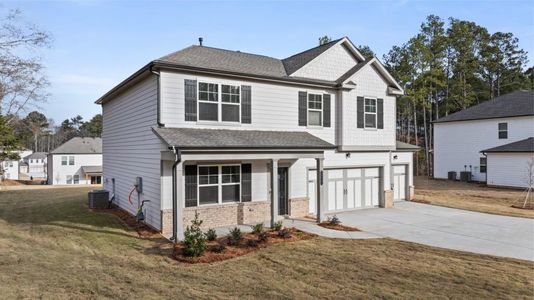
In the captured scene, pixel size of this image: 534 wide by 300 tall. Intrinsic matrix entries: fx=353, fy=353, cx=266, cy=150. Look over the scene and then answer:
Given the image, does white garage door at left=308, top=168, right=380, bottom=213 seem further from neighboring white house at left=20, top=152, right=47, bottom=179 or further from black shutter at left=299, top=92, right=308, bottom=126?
neighboring white house at left=20, top=152, right=47, bottom=179

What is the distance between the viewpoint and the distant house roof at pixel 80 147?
49.2 meters

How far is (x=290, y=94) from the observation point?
1553 cm

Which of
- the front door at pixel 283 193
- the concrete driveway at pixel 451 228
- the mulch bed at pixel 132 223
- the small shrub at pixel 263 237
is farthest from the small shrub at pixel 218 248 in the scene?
the concrete driveway at pixel 451 228

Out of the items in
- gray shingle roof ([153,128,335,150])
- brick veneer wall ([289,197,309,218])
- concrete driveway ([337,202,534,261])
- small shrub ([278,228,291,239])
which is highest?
gray shingle roof ([153,128,335,150])

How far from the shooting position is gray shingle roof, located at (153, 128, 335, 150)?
1146cm

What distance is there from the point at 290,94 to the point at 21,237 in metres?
11.4

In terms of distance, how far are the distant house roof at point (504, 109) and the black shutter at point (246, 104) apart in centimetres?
2592

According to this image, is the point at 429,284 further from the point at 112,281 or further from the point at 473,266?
the point at 112,281

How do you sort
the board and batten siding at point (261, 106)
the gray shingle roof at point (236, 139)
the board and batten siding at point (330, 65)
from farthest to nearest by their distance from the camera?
the board and batten siding at point (330, 65) → the board and batten siding at point (261, 106) → the gray shingle roof at point (236, 139)

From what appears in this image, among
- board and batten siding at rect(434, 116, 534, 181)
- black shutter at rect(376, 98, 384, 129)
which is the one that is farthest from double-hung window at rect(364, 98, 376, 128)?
board and batten siding at rect(434, 116, 534, 181)

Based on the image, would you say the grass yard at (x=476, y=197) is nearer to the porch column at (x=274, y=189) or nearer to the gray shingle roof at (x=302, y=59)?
the gray shingle roof at (x=302, y=59)

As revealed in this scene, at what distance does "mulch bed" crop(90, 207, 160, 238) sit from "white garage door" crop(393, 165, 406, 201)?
13411 millimetres

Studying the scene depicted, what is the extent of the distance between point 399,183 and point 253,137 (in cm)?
1069

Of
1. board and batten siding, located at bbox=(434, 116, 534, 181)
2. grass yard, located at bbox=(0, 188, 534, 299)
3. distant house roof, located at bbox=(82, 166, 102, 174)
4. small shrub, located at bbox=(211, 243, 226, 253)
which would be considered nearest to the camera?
grass yard, located at bbox=(0, 188, 534, 299)
